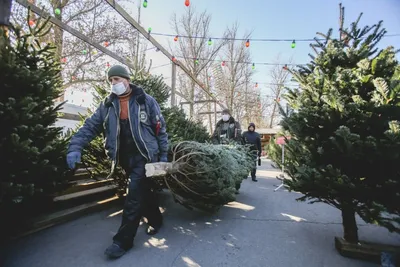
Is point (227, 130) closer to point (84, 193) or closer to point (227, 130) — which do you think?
point (227, 130)

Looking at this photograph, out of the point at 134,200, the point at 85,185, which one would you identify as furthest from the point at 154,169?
the point at 85,185

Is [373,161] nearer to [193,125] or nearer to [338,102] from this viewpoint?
[338,102]

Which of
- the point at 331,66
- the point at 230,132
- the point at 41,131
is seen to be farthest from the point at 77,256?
the point at 230,132

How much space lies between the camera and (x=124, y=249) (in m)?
2.38

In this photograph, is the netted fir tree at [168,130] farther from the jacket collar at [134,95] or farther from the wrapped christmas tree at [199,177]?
the jacket collar at [134,95]

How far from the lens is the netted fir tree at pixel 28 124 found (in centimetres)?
191

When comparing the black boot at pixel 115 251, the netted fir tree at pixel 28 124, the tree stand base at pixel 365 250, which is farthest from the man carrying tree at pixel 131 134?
the tree stand base at pixel 365 250

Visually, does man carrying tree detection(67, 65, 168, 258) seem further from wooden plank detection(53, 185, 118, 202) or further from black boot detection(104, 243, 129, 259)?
wooden plank detection(53, 185, 118, 202)

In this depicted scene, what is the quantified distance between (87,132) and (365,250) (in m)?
3.09

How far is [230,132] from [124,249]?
4.44 meters

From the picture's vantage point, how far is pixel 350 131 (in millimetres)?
2207

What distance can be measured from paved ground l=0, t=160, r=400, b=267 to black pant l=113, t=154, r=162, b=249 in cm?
19

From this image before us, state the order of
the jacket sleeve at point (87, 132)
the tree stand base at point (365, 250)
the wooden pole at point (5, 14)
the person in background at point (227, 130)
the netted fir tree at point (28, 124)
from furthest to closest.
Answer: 1. the person in background at point (227, 130)
2. the jacket sleeve at point (87, 132)
3. the wooden pole at point (5, 14)
4. the tree stand base at point (365, 250)
5. the netted fir tree at point (28, 124)

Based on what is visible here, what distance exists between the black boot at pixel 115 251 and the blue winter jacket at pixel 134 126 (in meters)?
0.87
